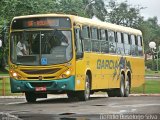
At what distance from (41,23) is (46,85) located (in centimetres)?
236

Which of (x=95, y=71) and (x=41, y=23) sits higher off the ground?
(x=41, y=23)

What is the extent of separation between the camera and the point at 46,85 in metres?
22.8

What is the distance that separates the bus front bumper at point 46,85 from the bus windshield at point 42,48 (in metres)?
0.68

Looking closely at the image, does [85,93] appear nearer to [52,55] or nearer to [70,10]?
[52,55]

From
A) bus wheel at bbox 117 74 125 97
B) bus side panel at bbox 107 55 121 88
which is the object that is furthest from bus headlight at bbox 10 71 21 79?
bus wheel at bbox 117 74 125 97

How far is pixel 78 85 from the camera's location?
23359mm

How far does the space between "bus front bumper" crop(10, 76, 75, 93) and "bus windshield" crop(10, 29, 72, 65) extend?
685 millimetres

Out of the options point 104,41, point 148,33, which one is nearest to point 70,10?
point 104,41

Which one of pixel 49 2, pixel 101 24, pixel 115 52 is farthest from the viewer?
pixel 49 2

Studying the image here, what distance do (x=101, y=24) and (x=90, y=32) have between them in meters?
1.90

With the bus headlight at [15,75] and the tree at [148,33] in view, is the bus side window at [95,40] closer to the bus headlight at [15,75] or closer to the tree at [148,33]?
the bus headlight at [15,75]

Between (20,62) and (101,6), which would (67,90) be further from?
(101,6)

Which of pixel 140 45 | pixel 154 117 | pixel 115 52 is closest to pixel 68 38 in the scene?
pixel 115 52

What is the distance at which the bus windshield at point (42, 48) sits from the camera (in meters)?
22.8
